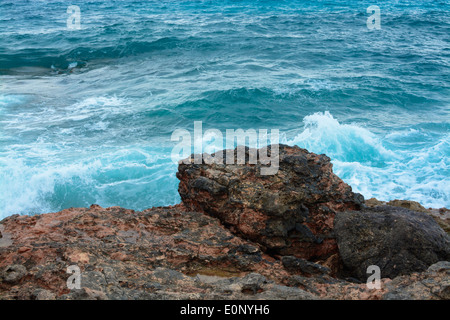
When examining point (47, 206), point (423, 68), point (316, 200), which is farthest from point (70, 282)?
point (423, 68)

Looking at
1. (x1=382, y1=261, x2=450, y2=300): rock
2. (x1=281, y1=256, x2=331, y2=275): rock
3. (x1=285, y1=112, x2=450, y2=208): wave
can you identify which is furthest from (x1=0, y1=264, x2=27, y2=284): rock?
(x1=285, y1=112, x2=450, y2=208): wave

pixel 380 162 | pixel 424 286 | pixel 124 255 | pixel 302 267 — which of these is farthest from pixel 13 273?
pixel 380 162

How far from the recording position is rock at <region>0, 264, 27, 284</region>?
277cm

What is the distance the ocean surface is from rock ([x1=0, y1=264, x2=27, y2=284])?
522 centimetres

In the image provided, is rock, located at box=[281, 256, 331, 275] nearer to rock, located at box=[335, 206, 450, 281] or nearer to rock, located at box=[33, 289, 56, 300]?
rock, located at box=[335, 206, 450, 281]

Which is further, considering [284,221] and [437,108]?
[437,108]

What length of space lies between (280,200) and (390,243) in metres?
1.11

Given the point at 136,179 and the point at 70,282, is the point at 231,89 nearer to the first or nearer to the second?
the point at 136,179

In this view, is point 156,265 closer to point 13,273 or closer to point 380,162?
point 13,273

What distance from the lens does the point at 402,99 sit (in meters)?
13.5

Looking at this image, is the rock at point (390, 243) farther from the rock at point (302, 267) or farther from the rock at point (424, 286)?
the rock at point (424, 286)

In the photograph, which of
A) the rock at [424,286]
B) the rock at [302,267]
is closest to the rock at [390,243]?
the rock at [302,267]

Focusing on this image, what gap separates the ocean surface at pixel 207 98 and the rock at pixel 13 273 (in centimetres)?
522

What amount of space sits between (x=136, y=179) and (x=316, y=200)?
19.2ft
